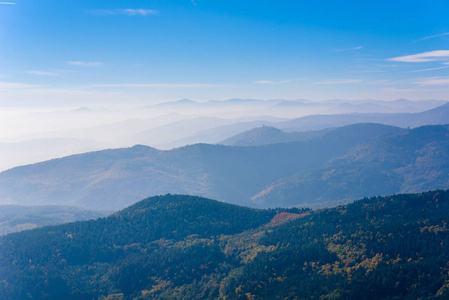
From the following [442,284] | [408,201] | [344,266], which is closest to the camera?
[442,284]

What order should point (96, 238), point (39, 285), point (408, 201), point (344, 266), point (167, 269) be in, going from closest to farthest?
point (344, 266)
point (39, 285)
point (167, 269)
point (408, 201)
point (96, 238)

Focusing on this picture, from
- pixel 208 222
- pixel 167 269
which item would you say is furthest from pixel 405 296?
pixel 208 222

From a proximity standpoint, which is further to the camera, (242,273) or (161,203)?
(161,203)

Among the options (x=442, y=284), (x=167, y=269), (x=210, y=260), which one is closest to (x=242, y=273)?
(x=210, y=260)

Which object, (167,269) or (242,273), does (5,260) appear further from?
(242,273)

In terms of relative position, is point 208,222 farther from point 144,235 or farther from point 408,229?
point 408,229

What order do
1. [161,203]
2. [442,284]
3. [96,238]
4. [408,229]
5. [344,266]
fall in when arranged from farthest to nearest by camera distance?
1. [161,203]
2. [96,238]
3. [408,229]
4. [344,266]
5. [442,284]

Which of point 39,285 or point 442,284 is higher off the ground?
point 442,284
